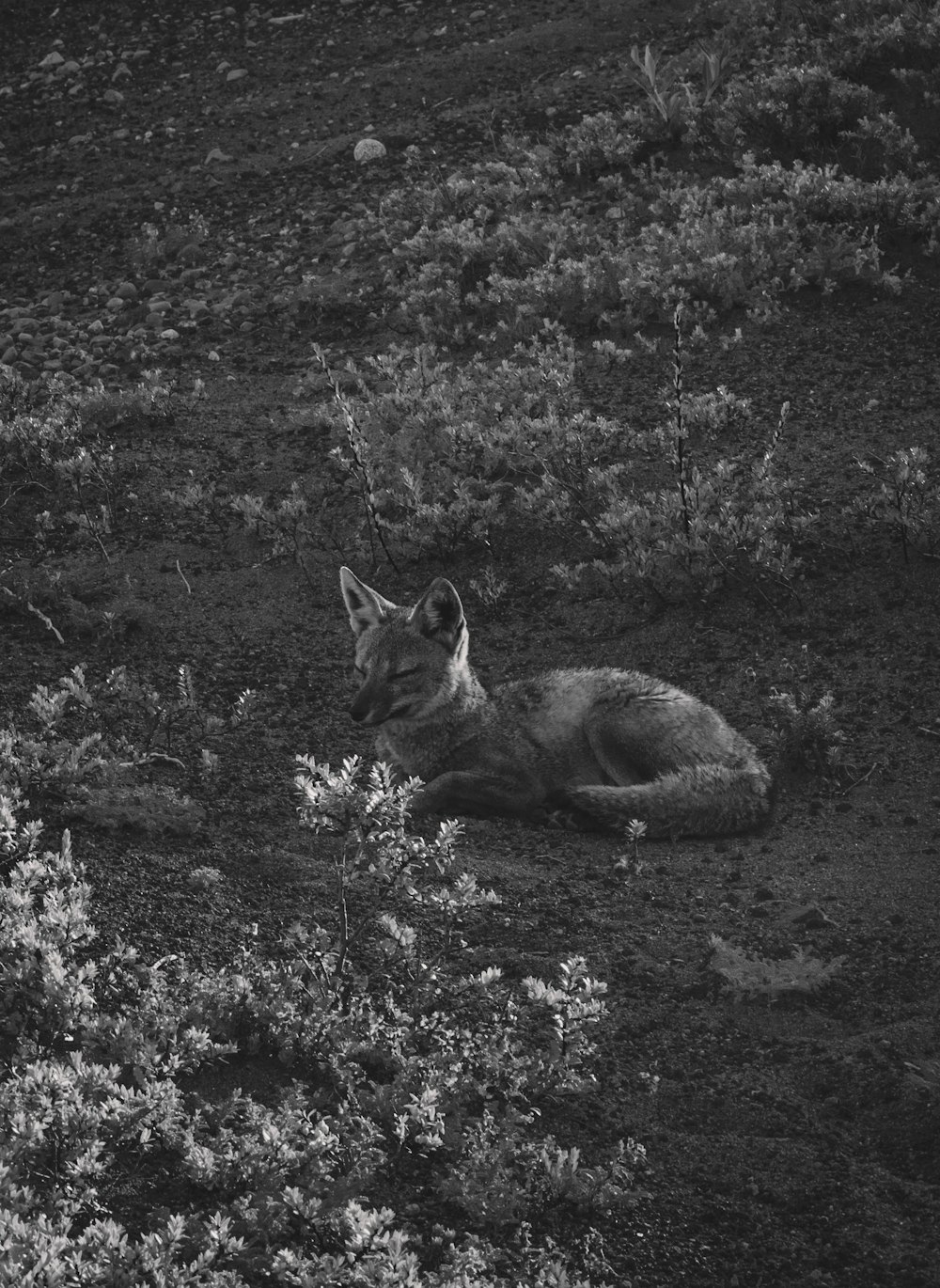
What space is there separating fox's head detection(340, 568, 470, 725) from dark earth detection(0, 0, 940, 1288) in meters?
0.51

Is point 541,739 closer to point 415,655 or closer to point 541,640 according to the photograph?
point 415,655

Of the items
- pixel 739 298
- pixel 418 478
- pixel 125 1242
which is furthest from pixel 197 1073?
pixel 739 298

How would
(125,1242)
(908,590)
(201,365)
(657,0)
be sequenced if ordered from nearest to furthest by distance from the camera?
(125,1242) < (908,590) < (201,365) < (657,0)

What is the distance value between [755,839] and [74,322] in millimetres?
11019

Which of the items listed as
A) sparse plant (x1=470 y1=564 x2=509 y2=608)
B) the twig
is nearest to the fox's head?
sparse plant (x1=470 y1=564 x2=509 y2=608)

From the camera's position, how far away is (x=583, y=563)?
1001cm

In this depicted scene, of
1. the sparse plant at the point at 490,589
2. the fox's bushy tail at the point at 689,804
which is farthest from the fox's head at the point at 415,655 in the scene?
the sparse plant at the point at 490,589

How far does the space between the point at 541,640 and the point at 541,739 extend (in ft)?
5.34

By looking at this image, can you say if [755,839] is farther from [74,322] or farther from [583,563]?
[74,322]

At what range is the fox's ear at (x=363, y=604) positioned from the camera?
845 centimetres

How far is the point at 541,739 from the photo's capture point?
317 inches

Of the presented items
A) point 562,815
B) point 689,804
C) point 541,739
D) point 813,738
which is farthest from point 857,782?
point 541,739

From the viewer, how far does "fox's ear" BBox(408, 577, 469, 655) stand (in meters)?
8.19

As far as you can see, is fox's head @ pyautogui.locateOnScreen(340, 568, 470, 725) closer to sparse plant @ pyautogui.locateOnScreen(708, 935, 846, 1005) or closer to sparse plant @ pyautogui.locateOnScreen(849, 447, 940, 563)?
sparse plant @ pyautogui.locateOnScreen(708, 935, 846, 1005)
